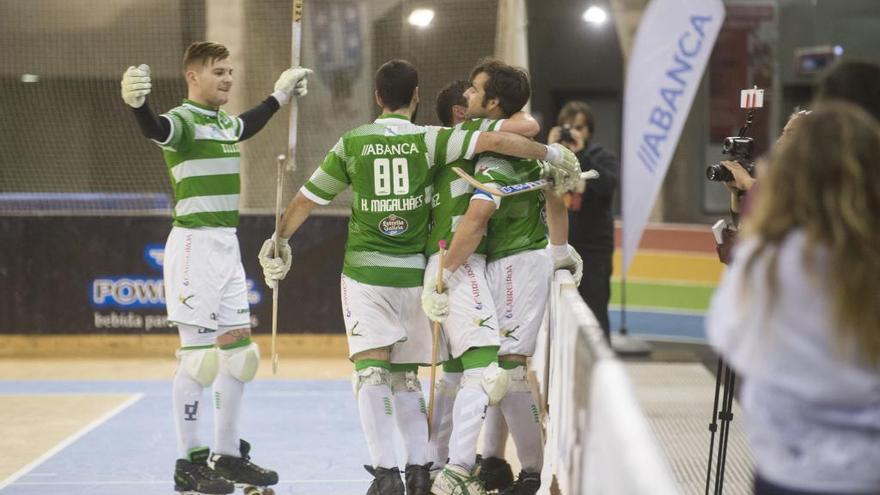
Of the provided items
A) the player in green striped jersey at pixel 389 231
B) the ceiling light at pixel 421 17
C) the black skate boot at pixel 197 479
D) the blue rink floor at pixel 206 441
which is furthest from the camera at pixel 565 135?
the black skate boot at pixel 197 479

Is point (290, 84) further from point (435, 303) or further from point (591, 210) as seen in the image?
point (591, 210)

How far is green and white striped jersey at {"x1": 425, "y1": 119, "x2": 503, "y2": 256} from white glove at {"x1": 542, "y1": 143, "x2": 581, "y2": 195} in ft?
0.96

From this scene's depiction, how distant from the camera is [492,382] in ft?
15.8

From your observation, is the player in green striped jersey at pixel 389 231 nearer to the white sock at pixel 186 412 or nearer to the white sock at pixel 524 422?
the white sock at pixel 524 422

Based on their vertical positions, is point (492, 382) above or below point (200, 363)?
above

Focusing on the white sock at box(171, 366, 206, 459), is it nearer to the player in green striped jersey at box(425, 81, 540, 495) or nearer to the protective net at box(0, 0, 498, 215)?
the player in green striped jersey at box(425, 81, 540, 495)

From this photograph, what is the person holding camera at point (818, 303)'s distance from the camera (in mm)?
2311

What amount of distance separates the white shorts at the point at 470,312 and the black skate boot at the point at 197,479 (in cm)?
137

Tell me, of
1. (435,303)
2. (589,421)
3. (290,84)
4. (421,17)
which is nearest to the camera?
(589,421)

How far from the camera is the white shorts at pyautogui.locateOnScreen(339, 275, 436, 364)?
5.12m

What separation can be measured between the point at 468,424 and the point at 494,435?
0.81 metres

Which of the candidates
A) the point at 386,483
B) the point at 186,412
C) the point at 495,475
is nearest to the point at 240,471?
the point at 186,412

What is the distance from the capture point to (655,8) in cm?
1021

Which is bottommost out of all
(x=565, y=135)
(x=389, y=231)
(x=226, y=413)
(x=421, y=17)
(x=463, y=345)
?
(x=226, y=413)
